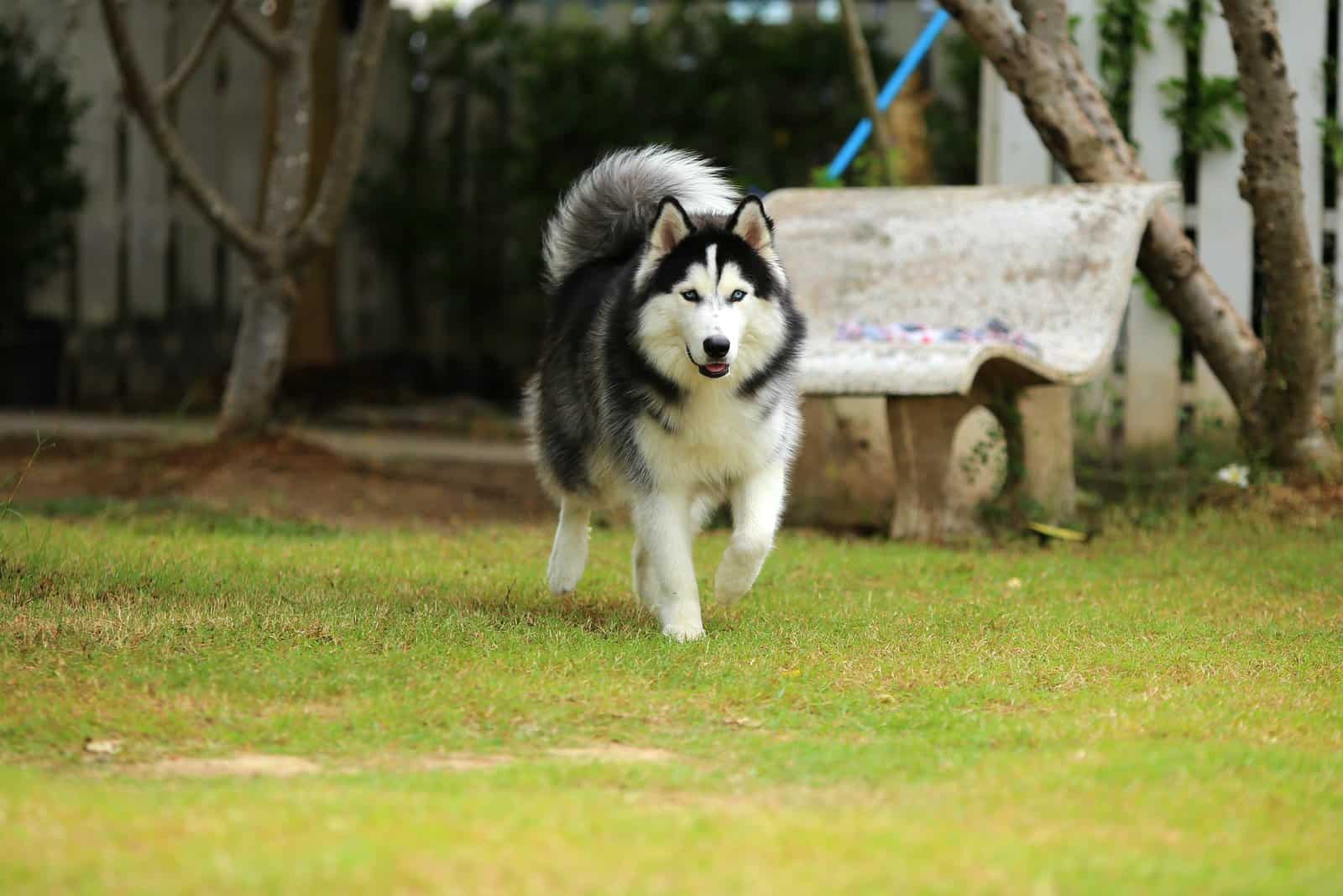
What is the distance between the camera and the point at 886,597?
5996mm

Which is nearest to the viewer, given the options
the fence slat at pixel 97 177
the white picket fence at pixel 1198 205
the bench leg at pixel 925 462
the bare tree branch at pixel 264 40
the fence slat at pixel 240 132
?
the bench leg at pixel 925 462

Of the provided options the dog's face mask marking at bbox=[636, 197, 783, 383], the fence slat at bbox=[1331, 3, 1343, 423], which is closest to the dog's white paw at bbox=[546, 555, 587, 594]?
the dog's face mask marking at bbox=[636, 197, 783, 383]

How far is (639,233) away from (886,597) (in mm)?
1528

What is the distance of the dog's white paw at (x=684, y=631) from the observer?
502 cm

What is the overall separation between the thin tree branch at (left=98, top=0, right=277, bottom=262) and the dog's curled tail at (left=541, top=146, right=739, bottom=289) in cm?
338

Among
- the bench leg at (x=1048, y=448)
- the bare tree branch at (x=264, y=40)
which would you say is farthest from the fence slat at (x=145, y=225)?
the bench leg at (x=1048, y=448)

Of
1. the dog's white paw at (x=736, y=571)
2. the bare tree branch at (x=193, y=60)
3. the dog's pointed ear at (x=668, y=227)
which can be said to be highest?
the bare tree branch at (x=193, y=60)

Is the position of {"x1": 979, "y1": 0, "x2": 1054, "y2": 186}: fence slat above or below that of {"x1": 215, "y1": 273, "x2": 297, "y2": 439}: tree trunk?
above

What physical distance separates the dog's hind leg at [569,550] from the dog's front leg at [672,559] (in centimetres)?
51

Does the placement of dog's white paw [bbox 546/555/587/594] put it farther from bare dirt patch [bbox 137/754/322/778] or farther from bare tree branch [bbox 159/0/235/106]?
bare tree branch [bbox 159/0/235/106]

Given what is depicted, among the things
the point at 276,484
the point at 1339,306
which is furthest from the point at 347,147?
the point at 1339,306

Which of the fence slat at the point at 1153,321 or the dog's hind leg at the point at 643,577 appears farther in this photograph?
the fence slat at the point at 1153,321

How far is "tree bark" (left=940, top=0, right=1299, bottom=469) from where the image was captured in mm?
7754

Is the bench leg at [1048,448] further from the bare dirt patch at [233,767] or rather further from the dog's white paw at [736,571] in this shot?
the bare dirt patch at [233,767]
